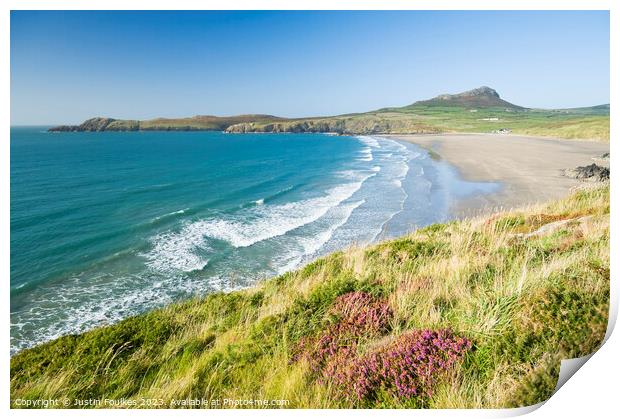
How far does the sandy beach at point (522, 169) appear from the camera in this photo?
15562 mm

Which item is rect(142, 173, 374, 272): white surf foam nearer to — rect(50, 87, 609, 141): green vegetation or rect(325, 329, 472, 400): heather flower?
rect(50, 87, 609, 141): green vegetation

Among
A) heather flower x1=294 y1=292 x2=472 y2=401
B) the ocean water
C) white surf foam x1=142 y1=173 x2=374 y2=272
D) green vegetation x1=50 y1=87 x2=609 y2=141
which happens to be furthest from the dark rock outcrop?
heather flower x1=294 y1=292 x2=472 y2=401

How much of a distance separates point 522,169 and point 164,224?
70.6 ft

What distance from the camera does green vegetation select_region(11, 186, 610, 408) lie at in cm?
300

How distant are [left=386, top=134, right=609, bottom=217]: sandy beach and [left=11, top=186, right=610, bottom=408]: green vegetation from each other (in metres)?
4.38

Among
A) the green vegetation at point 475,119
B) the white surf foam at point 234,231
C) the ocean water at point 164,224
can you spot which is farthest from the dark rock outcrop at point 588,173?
the white surf foam at point 234,231

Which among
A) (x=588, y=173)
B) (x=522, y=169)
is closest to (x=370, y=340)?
(x=588, y=173)

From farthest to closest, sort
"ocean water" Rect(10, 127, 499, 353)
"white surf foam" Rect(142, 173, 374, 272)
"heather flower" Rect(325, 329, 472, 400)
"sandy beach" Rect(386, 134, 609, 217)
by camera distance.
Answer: "sandy beach" Rect(386, 134, 609, 217) < "white surf foam" Rect(142, 173, 374, 272) < "ocean water" Rect(10, 127, 499, 353) < "heather flower" Rect(325, 329, 472, 400)

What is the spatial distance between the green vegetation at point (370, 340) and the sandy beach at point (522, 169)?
4.38m

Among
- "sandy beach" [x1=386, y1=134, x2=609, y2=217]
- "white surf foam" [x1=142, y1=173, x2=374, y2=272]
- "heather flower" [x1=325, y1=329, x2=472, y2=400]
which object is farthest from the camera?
"sandy beach" [x1=386, y1=134, x2=609, y2=217]

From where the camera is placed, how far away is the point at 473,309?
138 inches
